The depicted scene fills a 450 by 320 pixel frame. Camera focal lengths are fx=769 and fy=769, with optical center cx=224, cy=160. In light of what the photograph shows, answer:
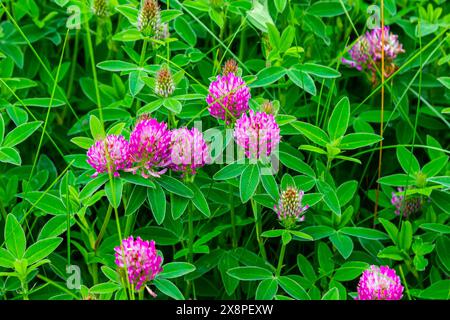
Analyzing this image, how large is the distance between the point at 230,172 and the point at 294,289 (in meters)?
0.34

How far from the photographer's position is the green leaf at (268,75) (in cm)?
219

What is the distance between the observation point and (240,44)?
8.57 ft

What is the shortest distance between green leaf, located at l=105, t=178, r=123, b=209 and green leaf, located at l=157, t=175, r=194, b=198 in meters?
0.12

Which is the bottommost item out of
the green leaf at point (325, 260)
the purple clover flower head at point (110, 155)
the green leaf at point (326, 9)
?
the green leaf at point (325, 260)

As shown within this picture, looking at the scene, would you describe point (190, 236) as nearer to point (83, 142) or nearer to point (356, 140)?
point (83, 142)

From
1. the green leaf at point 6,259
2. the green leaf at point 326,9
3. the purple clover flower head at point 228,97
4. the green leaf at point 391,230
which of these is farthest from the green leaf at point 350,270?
the green leaf at point 326,9

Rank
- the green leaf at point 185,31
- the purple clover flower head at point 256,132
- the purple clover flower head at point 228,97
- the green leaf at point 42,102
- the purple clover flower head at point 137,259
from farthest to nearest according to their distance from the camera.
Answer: the green leaf at point 185,31 → the green leaf at point 42,102 → the purple clover flower head at point 228,97 → the purple clover flower head at point 256,132 → the purple clover flower head at point 137,259

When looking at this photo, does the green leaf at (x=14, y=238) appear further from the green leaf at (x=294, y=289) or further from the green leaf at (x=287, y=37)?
the green leaf at (x=287, y=37)

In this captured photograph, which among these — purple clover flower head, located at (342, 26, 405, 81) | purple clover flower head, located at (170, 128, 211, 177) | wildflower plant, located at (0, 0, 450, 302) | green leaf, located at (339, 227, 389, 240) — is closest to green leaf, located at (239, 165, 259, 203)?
wildflower plant, located at (0, 0, 450, 302)

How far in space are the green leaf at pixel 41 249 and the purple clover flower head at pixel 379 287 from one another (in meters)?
0.75

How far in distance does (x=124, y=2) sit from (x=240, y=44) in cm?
41

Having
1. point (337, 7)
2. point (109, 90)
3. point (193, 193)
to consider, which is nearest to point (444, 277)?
point (193, 193)

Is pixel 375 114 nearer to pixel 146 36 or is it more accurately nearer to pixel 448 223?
pixel 448 223

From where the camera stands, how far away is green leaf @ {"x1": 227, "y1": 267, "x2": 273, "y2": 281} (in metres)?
1.95
